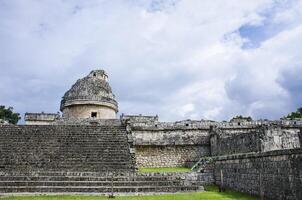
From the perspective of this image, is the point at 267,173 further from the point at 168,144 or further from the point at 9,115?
the point at 9,115

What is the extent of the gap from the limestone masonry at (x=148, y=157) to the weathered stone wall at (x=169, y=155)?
0.05m

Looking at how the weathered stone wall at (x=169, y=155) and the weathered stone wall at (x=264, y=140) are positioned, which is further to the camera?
the weathered stone wall at (x=169, y=155)

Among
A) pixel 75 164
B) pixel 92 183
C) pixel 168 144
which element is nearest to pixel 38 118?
pixel 168 144

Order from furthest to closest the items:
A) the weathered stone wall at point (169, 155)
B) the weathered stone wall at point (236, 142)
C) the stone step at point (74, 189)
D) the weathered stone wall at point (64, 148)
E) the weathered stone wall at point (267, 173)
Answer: the weathered stone wall at point (169, 155), the weathered stone wall at point (64, 148), the weathered stone wall at point (236, 142), the stone step at point (74, 189), the weathered stone wall at point (267, 173)

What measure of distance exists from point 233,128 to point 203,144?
262 centimetres

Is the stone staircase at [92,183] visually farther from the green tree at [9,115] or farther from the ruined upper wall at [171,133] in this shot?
the green tree at [9,115]

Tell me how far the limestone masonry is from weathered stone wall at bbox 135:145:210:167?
0.05 m

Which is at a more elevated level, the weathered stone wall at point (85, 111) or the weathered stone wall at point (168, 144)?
the weathered stone wall at point (85, 111)

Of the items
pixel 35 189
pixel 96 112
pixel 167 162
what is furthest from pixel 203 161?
pixel 96 112

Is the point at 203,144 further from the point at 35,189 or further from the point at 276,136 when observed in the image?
the point at 35,189

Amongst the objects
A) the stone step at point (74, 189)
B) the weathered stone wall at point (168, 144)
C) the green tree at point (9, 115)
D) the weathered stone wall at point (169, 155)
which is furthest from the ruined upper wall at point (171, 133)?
the green tree at point (9, 115)

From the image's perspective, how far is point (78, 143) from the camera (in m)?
16.3

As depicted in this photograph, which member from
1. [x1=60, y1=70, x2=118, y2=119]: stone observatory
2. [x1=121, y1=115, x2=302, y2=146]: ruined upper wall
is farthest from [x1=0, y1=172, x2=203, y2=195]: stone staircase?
[x1=60, y1=70, x2=118, y2=119]: stone observatory

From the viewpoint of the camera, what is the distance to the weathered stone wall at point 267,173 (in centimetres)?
798
